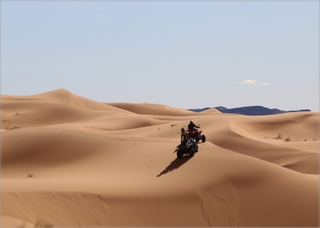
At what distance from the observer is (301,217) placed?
10.2 meters

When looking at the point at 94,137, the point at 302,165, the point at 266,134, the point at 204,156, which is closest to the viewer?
the point at 204,156

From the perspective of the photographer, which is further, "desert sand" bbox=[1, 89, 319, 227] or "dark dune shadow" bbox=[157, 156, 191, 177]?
"dark dune shadow" bbox=[157, 156, 191, 177]

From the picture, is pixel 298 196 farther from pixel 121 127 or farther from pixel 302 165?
pixel 121 127

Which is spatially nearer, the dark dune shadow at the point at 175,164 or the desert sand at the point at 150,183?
the desert sand at the point at 150,183

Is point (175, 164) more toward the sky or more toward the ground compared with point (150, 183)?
more toward the sky

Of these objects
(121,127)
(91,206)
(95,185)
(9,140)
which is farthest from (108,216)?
(121,127)

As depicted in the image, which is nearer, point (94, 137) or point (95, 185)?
point (95, 185)

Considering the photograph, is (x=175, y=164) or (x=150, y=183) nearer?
(x=150, y=183)

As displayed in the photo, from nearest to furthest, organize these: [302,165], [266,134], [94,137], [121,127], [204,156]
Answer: [204,156], [302,165], [94,137], [266,134], [121,127]

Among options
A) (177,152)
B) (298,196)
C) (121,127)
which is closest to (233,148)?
(177,152)

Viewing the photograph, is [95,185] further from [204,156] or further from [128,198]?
[204,156]

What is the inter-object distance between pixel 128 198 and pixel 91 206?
1.04 m

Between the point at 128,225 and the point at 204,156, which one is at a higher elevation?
the point at 204,156

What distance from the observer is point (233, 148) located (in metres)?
19.1
